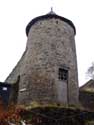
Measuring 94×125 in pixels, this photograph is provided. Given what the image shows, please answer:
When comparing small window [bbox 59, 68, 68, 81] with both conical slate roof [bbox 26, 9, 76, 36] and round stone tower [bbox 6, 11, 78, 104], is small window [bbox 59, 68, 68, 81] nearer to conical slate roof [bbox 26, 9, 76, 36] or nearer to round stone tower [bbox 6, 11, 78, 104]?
round stone tower [bbox 6, 11, 78, 104]

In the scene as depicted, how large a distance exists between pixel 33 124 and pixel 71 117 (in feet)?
8.34

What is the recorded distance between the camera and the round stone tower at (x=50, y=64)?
16734 mm

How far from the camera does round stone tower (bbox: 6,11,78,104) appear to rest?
16734 mm

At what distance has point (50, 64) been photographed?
57.3 ft

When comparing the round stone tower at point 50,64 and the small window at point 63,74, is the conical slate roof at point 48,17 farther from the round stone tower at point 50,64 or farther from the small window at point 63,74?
the small window at point 63,74

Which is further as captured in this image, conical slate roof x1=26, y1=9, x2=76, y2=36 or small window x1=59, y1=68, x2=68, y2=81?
conical slate roof x1=26, y1=9, x2=76, y2=36

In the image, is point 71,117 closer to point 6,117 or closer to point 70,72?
point 70,72

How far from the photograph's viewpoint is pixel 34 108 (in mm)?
15461

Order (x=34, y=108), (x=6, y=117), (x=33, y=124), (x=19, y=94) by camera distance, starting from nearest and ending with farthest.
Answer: (x=6, y=117)
(x=33, y=124)
(x=34, y=108)
(x=19, y=94)

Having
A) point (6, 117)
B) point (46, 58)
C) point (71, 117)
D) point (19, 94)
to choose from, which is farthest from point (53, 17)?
point (6, 117)

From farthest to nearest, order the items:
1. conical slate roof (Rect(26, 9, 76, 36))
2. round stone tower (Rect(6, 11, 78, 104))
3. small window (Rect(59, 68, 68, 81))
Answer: conical slate roof (Rect(26, 9, 76, 36))
small window (Rect(59, 68, 68, 81))
round stone tower (Rect(6, 11, 78, 104))

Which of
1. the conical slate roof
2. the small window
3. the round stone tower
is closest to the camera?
the round stone tower

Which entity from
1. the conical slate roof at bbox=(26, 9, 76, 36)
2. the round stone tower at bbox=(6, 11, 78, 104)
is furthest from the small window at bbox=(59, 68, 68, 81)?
the conical slate roof at bbox=(26, 9, 76, 36)

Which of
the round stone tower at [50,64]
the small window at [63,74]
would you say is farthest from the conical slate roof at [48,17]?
the small window at [63,74]
